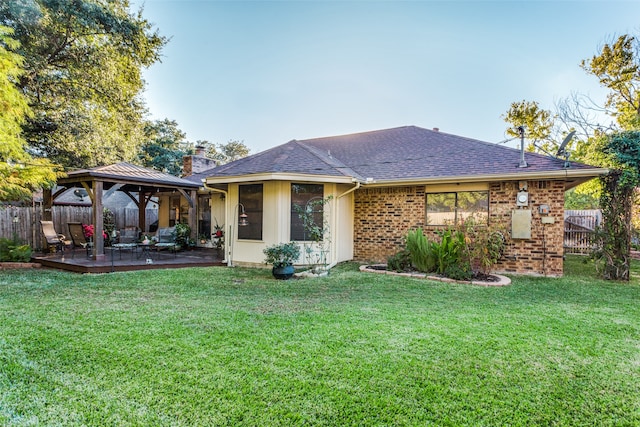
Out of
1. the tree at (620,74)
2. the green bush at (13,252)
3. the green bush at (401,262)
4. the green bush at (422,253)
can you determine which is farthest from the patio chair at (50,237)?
the tree at (620,74)

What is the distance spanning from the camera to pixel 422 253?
771cm

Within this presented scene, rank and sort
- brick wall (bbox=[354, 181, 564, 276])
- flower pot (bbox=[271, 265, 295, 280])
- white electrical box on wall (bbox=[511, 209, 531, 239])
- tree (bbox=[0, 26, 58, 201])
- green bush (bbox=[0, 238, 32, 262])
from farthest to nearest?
green bush (bbox=[0, 238, 32, 262]) → white electrical box on wall (bbox=[511, 209, 531, 239]) → brick wall (bbox=[354, 181, 564, 276]) → flower pot (bbox=[271, 265, 295, 280]) → tree (bbox=[0, 26, 58, 201])

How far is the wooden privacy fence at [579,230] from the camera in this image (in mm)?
12055

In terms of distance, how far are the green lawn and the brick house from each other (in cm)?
259

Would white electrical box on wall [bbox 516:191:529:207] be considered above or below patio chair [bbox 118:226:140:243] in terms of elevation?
above

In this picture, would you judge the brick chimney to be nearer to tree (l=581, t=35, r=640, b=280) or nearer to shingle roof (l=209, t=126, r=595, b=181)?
shingle roof (l=209, t=126, r=595, b=181)

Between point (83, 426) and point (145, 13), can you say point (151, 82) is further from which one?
point (83, 426)

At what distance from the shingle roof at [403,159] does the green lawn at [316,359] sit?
3.71 metres

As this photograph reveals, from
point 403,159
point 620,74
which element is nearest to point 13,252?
point 403,159

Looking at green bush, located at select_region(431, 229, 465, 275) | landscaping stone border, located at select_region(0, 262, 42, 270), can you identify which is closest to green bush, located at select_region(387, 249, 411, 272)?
green bush, located at select_region(431, 229, 465, 275)

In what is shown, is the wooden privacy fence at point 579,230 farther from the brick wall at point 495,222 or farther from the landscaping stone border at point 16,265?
the landscaping stone border at point 16,265

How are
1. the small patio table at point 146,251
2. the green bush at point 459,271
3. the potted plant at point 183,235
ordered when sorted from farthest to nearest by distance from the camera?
the potted plant at point 183,235
the small patio table at point 146,251
the green bush at point 459,271

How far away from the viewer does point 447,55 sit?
36.3 feet

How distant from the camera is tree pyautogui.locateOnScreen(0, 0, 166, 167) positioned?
10.7m
